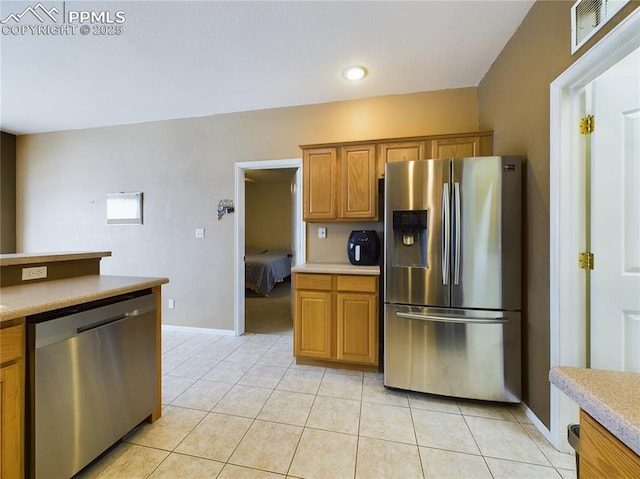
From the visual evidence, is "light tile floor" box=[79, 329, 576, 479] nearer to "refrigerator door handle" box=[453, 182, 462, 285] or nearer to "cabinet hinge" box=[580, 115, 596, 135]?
"refrigerator door handle" box=[453, 182, 462, 285]

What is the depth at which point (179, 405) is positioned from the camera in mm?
1932

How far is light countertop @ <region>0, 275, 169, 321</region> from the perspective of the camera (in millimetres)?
1077

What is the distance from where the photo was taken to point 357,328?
2.37m

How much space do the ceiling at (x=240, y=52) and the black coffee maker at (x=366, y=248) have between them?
1.54m

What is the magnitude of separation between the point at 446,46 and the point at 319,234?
6.71 ft

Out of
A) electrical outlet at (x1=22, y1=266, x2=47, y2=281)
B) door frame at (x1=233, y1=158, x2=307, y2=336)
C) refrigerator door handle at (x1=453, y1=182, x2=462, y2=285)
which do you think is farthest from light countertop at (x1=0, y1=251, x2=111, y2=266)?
refrigerator door handle at (x1=453, y1=182, x2=462, y2=285)

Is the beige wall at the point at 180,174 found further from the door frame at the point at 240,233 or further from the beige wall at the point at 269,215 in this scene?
the beige wall at the point at 269,215

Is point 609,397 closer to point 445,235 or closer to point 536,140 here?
point 445,235

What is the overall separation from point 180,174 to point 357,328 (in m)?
2.94

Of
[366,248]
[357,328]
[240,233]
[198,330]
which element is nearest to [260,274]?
[198,330]

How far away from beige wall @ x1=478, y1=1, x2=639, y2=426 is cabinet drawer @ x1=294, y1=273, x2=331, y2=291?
4.92 feet

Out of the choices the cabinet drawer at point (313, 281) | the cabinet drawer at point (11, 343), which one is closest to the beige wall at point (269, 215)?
the cabinet drawer at point (313, 281)

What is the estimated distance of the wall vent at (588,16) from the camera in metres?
1.18

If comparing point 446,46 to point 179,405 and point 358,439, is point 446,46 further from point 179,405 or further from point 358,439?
point 179,405
